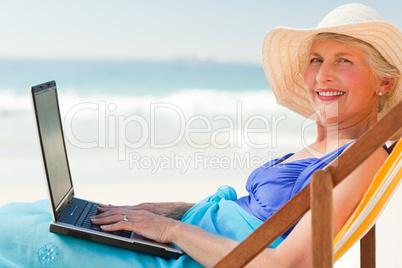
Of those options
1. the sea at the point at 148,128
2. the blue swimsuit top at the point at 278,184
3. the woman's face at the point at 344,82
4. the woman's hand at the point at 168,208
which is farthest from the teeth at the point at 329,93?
the sea at the point at 148,128

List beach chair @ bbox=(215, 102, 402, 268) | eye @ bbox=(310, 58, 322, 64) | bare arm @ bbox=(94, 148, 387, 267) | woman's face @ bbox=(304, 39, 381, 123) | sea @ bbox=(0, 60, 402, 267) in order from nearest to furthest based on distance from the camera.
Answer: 1. beach chair @ bbox=(215, 102, 402, 268)
2. bare arm @ bbox=(94, 148, 387, 267)
3. woman's face @ bbox=(304, 39, 381, 123)
4. eye @ bbox=(310, 58, 322, 64)
5. sea @ bbox=(0, 60, 402, 267)

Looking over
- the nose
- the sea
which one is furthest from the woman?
the sea

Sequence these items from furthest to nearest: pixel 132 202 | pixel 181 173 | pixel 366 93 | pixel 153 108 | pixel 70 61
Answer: pixel 70 61, pixel 153 108, pixel 181 173, pixel 132 202, pixel 366 93

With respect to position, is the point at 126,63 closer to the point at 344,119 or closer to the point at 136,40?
the point at 136,40

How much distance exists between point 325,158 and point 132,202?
4.19 m

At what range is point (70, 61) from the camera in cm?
1115

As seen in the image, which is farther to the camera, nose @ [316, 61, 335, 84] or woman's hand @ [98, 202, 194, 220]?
woman's hand @ [98, 202, 194, 220]

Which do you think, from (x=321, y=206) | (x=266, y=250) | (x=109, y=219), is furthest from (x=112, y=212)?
(x=321, y=206)

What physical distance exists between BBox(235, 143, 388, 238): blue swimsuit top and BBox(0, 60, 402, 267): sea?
10.8 feet

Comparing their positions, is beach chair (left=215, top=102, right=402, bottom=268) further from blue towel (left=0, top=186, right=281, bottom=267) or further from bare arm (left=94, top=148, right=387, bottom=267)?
blue towel (left=0, top=186, right=281, bottom=267)

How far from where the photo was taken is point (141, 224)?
5.37ft

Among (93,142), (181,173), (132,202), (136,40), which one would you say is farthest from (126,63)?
(132,202)

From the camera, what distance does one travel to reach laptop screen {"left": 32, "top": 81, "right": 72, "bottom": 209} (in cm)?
157

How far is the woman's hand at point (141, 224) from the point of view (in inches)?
63.1
